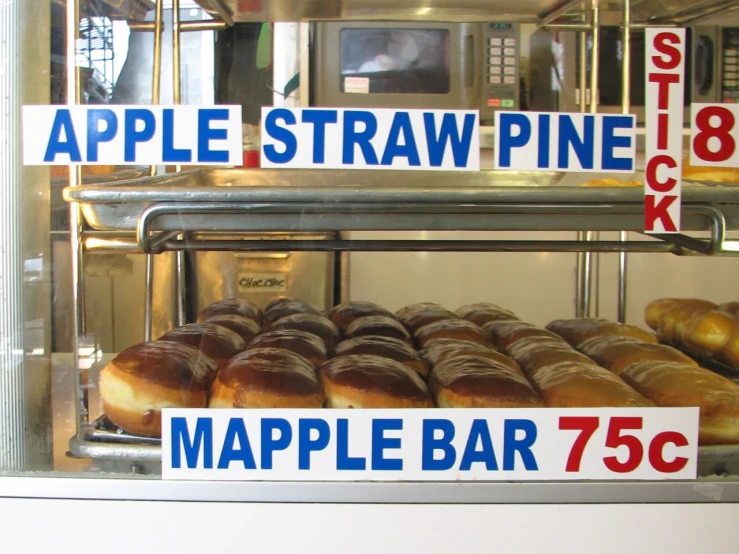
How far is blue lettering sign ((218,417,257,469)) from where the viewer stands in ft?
2.49

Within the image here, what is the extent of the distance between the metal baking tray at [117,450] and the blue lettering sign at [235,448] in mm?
73

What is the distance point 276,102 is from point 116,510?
19.0 inches

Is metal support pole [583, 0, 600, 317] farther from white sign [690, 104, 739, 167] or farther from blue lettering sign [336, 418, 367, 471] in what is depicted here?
blue lettering sign [336, 418, 367, 471]

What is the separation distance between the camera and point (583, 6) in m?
1.05

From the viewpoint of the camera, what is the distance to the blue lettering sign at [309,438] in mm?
760

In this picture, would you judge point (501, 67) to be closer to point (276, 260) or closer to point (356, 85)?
point (356, 85)

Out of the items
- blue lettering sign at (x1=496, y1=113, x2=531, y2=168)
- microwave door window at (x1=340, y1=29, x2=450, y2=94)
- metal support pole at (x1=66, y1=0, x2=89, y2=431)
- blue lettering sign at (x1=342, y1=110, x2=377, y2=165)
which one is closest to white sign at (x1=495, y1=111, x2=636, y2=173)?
blue lettering sign at (x1=496, y1=113, x2=531, y2=168)

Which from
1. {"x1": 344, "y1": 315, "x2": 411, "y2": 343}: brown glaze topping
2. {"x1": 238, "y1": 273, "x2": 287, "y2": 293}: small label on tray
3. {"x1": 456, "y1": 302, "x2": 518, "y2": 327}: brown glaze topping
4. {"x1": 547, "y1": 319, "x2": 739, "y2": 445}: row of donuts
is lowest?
{"x1": 547, "y1": 319, "x2": 739, "y2": 445}: row of donuts

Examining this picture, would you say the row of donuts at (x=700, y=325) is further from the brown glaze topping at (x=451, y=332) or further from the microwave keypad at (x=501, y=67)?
the microwave keypad at (x=501, y=67)

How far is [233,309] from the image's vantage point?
38.7 inches

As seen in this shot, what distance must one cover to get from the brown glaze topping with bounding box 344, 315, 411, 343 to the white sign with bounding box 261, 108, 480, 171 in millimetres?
319

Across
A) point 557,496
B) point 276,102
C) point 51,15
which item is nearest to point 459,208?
point 276,102

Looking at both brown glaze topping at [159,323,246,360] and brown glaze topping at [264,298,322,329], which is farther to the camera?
brown glaze topping at [264,298,322,329]

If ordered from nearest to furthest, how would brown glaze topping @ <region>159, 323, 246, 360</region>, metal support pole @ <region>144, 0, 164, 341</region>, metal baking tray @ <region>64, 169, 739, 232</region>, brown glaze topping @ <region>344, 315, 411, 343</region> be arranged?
metal baking tray @ <region>64, 169, 739, 232</region> < metal support pole @ <region>144, 0, 164, 341</region> < brown glaze topping @ <region>159, 323, 246, 360</region> < brown glaze topping @ <region>344, 315, 411, 343</region>
